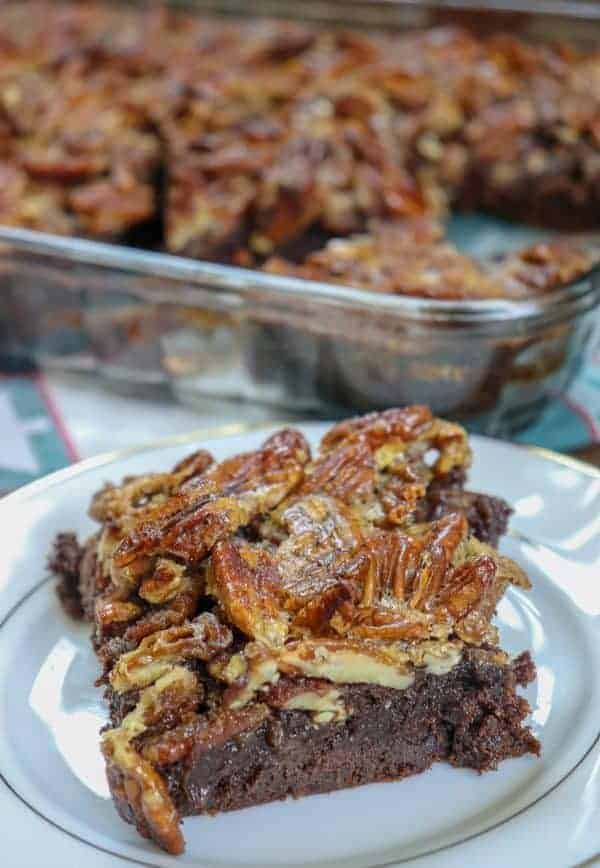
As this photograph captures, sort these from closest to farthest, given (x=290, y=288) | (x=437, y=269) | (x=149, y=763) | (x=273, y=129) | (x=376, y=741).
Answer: (x=149, y=763), (x=376, y=741), (x=290, y=288), (x=437, y=269), (x=273, y=129)

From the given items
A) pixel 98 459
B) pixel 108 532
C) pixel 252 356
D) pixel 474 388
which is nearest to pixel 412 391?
pixel 474 388

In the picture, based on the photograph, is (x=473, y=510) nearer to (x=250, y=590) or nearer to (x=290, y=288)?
(x=250, y=590)

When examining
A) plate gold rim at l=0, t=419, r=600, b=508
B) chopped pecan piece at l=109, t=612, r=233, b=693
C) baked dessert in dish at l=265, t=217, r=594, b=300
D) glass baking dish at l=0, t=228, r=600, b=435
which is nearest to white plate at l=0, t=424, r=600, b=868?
plate gold rim at l=0, t=419, r=600, b=508

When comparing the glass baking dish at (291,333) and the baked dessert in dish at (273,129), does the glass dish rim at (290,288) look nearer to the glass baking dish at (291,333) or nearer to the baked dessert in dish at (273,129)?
the glass baking dish at (291,333)

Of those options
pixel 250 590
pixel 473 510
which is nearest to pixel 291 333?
pixel 473 510

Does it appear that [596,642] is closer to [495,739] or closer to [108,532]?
[495,739]

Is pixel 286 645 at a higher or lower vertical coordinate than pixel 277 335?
higher
